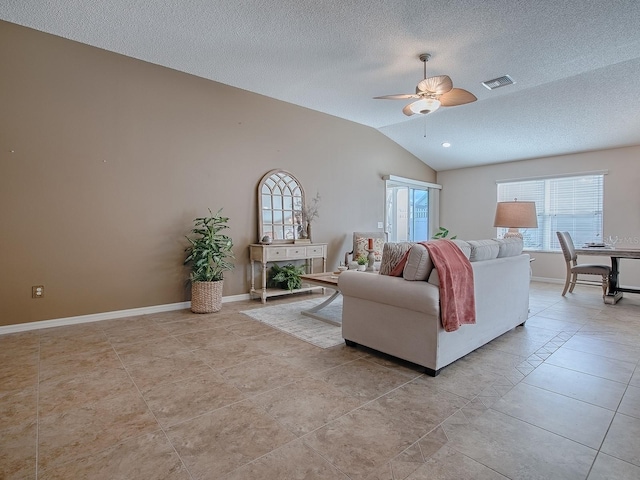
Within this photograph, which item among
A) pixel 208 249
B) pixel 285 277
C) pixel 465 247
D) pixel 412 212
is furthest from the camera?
pixel 412 212

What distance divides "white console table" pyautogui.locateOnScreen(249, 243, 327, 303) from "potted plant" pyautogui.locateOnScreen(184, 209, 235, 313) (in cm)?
45

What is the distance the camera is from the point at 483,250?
2842 millimetres

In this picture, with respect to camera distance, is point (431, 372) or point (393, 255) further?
point (393, 255)

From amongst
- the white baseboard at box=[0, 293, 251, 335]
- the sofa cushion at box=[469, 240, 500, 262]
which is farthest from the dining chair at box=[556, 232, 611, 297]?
the white baseboard at box=[0, 293, 251, 335]

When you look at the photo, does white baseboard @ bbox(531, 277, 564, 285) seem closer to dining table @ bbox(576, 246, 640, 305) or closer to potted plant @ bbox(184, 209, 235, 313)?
dining table @ bbox(576, 246, 640, 305)

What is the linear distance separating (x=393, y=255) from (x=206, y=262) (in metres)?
2.40

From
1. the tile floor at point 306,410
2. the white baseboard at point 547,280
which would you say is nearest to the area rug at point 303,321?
the tile floor at point 306,410

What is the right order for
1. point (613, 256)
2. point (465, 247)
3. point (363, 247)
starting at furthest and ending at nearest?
point (363, 247), point (613, 256), point (465, 247)

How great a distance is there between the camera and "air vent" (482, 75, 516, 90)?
4.19 m

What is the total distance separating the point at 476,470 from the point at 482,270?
1.62 meters

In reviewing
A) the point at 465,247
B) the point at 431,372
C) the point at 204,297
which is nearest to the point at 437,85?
the point at 465,247

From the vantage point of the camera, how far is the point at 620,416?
1.86 metres

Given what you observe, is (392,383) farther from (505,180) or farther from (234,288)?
(505,180)

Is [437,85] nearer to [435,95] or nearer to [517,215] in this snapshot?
[435,95]
